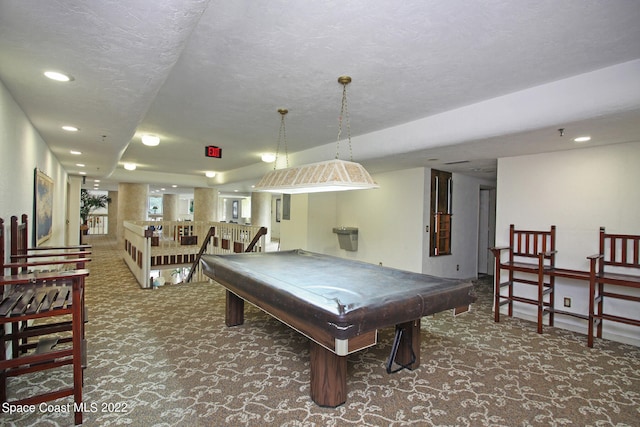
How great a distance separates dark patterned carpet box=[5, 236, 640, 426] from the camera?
85.1 inches

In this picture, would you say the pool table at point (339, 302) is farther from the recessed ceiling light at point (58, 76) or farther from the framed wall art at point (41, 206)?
the framed wall art at point (41, 206)

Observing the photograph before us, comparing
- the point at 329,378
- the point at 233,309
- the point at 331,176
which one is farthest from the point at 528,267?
the point at 233,309

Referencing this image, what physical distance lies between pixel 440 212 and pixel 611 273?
280 cm

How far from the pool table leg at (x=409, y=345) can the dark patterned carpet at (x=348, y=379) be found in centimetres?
10

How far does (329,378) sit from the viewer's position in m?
2.27

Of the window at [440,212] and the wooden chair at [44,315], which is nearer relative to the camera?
the wooden chair at [44,315]

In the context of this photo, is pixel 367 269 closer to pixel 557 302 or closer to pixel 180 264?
pixel 557 302

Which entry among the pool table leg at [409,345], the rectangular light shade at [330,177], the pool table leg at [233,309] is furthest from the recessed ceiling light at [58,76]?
the pool table leg at [409,345]

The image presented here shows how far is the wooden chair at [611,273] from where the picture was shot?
335 cm

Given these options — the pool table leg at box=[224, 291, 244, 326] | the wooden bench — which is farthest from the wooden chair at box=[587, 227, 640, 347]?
the wooden bench

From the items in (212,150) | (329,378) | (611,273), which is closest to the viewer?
(329,378)

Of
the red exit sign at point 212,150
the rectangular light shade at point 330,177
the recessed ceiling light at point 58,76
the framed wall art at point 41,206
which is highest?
the red exit sign at point 212,150

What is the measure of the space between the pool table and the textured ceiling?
66.8 inches

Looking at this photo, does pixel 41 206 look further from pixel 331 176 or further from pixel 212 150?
pixel 331 176
